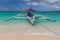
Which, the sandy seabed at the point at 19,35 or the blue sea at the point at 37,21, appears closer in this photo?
the sandy seabed at the point at 19,35

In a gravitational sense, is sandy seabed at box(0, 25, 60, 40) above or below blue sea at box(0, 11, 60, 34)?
above

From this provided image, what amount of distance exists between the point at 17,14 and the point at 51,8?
0.58 m

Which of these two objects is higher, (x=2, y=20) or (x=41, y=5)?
(x=41, y=5)

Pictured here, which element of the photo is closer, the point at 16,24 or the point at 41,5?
the point at 16,24

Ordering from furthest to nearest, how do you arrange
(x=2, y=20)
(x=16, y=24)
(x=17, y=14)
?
(x=17, y=14), (x=2, y=20), (x=16, y=24)

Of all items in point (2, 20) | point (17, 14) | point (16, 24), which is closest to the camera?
point (16, 24)

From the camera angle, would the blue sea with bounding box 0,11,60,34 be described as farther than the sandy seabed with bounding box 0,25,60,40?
Yes

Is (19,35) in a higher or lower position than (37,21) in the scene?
higher

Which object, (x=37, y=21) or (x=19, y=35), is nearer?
(x=19, y=35)

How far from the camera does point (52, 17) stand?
8.87ft

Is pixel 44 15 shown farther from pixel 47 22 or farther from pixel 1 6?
pixel 1 6

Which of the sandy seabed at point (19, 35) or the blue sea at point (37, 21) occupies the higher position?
the sandy seabed at point (19, 35)

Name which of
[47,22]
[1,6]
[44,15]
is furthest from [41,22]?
[1,6]

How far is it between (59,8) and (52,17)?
0.77 ft
